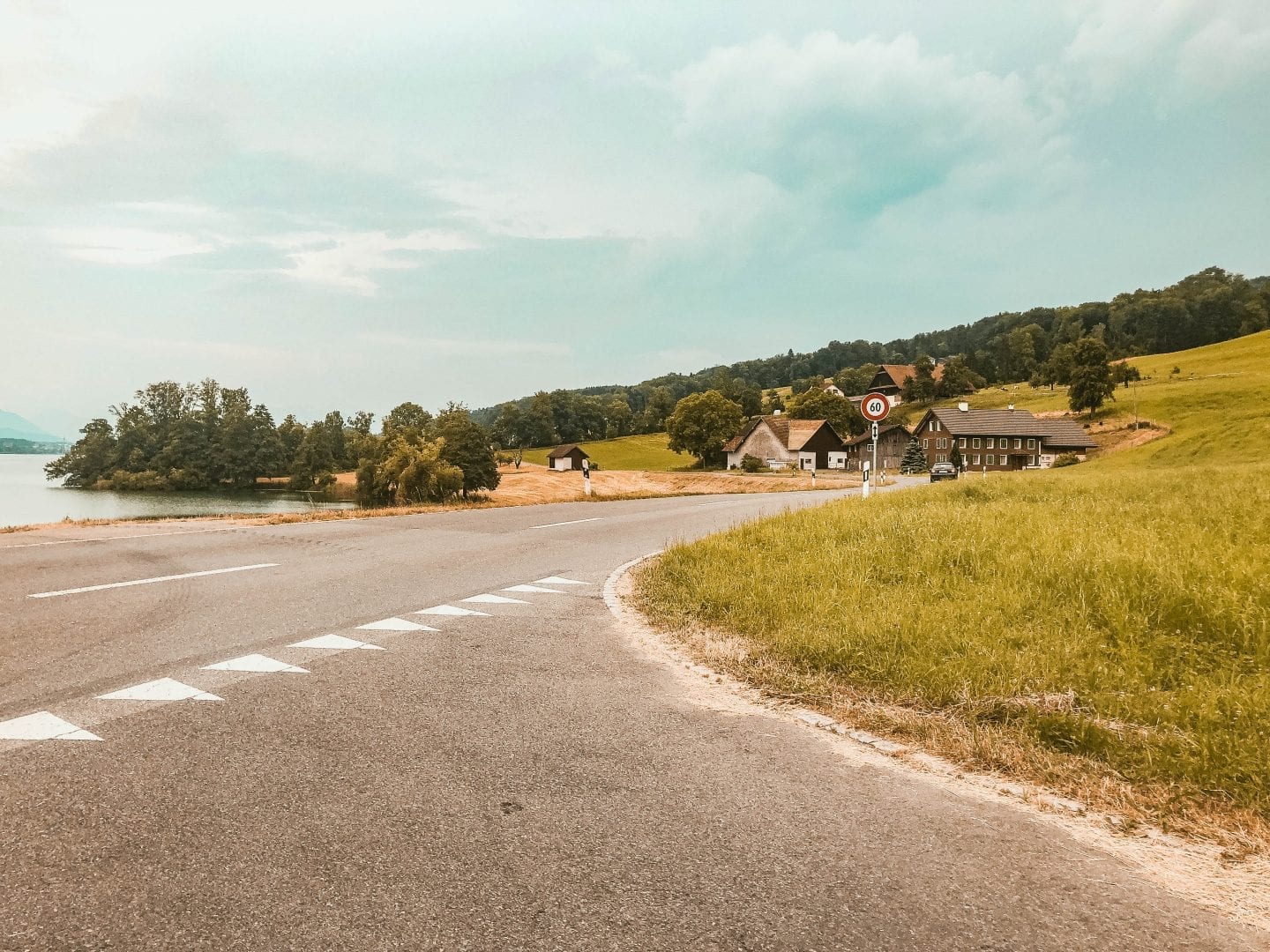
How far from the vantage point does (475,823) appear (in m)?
3.22

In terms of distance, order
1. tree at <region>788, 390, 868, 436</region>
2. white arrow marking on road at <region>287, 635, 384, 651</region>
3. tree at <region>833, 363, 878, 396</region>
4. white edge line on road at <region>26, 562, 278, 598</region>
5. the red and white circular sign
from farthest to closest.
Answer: tree at <region>833, 363, 878, 396</region>, tree at <region>788, 390, 868, 436</region>, the red and white circular sign, white edge line on road at <region>26, 562, 278, 598</region>, white arrow marking on road at <region>287, 635, 384, 651</region>

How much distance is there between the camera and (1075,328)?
140750 millimetres

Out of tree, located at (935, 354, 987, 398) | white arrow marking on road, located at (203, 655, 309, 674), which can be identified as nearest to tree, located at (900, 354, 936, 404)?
tree, located at (935, 354, 987, 398)

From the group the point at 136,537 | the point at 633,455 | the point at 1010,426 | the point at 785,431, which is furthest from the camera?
the point at 633,455

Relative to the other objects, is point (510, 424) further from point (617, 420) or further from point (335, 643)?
point (335, 643)

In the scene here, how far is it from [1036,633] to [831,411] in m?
104

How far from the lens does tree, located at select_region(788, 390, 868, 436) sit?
346 ft

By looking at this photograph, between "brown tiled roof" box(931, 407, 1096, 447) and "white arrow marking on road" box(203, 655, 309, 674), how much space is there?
88797mm

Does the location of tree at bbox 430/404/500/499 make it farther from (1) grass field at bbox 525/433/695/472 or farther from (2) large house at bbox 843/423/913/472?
(2) large house at bbox 843/423/913/472

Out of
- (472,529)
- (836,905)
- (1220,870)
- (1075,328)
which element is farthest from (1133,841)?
(1075,328)

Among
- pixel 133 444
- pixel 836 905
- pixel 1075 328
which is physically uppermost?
pixel 1075 328

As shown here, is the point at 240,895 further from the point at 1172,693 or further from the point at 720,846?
the point at 1172,693

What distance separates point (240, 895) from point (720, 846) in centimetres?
180

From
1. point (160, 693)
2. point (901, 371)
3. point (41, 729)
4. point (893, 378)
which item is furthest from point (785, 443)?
point (41, 729)
